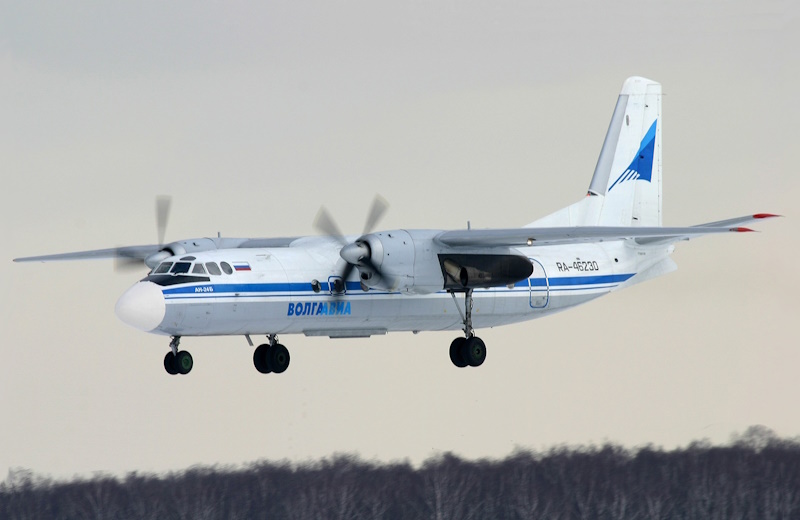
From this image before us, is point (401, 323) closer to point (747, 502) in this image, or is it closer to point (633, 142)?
point (633, 142)

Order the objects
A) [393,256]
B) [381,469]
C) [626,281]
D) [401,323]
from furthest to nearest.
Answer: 1. [381,469]
2. [626,281]
3. [401,323]
4. [393,256]

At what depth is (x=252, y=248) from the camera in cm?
3441

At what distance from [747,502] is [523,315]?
1463 centimetres

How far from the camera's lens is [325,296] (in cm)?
3334

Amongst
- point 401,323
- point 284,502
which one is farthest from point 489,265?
point 284,502

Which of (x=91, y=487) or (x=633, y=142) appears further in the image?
(x=91, y=487)

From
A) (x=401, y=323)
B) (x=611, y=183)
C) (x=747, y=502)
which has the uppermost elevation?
(x=611, y=183)

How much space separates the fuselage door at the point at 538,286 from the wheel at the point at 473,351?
1.64m

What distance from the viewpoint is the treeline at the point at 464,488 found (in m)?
44.0

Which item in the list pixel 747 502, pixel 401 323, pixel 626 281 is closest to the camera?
pixel 401 323

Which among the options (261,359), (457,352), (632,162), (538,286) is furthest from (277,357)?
(632,162)

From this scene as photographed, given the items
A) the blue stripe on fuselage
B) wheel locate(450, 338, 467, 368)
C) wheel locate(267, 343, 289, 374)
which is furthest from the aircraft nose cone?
wheel locate(450, 338, 467, 368)

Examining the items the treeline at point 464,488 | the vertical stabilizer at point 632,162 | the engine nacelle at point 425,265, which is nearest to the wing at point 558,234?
the engine nacelle at point 425,265

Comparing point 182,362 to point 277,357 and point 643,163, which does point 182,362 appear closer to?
point 277,357
